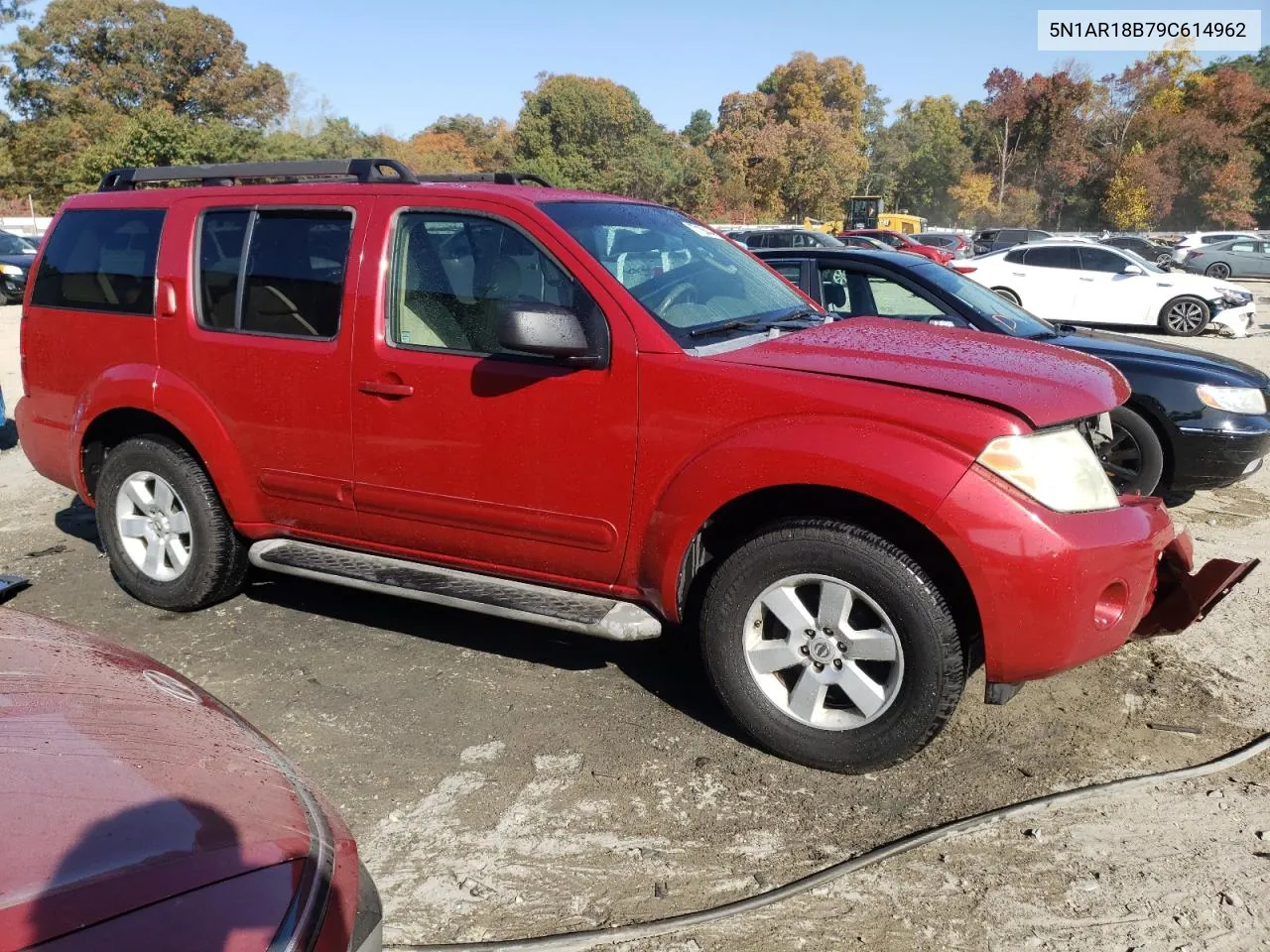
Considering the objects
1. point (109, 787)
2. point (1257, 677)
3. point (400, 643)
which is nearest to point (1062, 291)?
point (1257, 677)

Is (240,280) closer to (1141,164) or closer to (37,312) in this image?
(37,312)

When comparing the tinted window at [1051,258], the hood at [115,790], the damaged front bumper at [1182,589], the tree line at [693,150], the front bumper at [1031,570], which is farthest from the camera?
the tree line at [693,150]

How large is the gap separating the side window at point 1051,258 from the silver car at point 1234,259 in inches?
645

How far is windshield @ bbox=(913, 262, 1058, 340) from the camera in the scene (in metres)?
6.43

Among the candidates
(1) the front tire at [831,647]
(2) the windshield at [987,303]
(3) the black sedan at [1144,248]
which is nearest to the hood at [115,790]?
(1) the front tire at [831,647]

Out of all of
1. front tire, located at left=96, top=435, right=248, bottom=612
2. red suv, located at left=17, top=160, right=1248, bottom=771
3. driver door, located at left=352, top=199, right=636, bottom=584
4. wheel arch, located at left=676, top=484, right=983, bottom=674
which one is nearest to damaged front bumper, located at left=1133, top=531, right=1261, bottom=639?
red suv, located at left=17, top=160, right=1248, bottom=771

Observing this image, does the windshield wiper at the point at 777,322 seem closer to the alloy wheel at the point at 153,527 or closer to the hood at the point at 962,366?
the hood at the point at 962,366

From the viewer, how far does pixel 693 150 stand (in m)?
67.6

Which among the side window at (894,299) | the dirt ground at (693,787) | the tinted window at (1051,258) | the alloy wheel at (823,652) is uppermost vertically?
the tinted window at (1051,258)

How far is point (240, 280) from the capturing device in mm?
4344

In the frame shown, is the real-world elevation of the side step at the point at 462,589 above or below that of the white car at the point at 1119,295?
below

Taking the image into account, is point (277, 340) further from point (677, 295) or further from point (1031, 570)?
point (1031, 570)

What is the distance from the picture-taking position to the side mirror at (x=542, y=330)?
131 inches

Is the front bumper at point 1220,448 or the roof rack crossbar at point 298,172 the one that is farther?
the front bumper at point 1220,448
